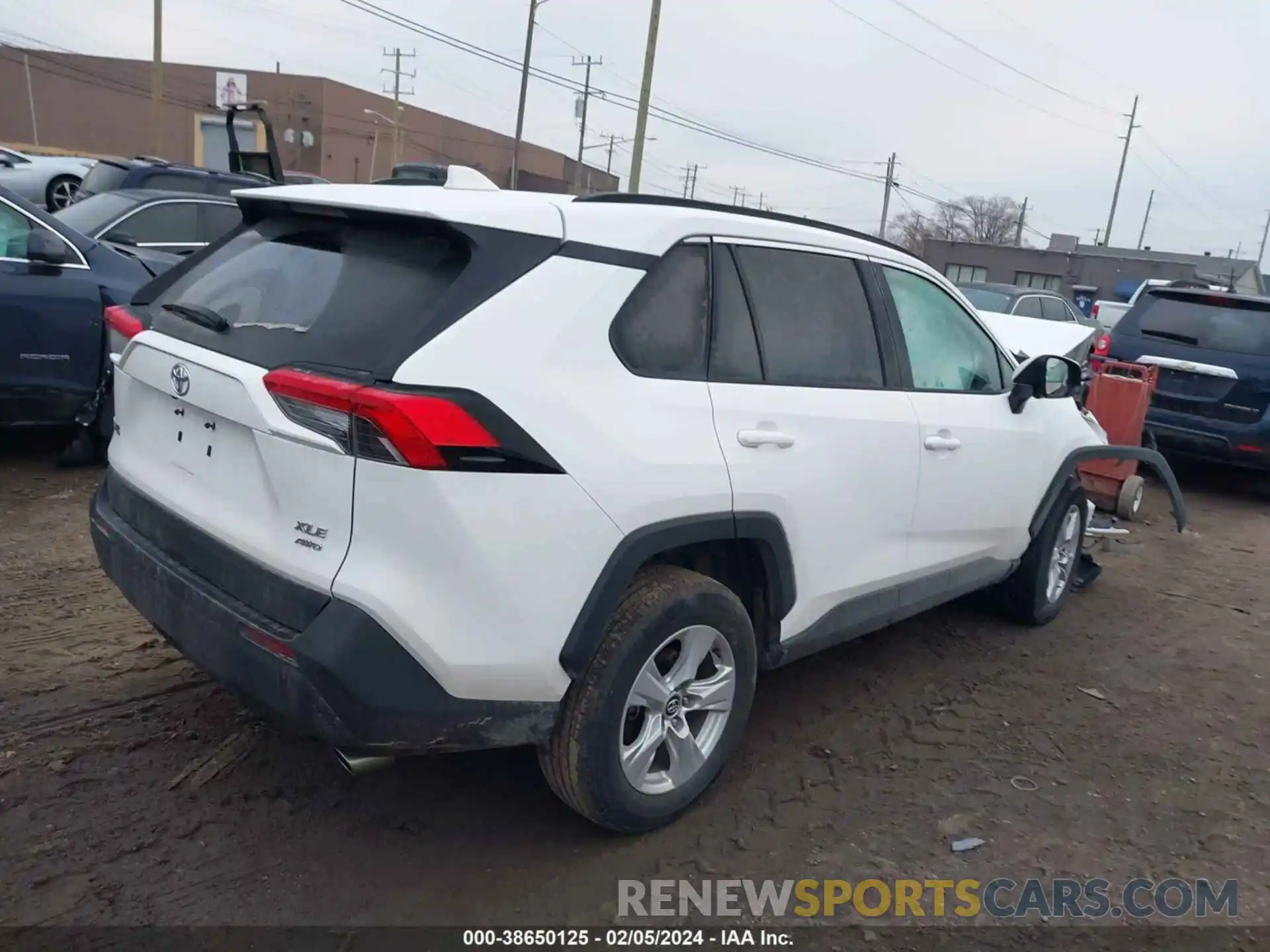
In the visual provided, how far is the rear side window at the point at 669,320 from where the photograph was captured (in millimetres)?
2691

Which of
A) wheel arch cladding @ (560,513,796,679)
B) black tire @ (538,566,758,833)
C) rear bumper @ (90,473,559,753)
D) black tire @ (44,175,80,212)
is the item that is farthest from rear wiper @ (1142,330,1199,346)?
black tire @ (44,175,80,212)

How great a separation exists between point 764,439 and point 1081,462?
2757 millimetres

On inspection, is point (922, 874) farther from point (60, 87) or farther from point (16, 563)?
point (60, 87)

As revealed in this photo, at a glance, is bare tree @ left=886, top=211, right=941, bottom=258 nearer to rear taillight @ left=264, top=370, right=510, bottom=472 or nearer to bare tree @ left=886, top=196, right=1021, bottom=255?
bare tree @ left=886, top=196, right=1021, bottom=255

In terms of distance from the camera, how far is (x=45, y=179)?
49.1 ft

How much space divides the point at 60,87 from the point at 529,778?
241 ft

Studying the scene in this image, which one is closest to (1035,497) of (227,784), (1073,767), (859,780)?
(1073,767)

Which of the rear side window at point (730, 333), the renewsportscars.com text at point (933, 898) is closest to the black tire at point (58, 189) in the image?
the rear side window at point (730, 333)

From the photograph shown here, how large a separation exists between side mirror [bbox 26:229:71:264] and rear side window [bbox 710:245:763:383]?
4.38 metres

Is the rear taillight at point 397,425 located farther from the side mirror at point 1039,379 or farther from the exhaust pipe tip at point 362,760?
the side mirror at point 1039,379

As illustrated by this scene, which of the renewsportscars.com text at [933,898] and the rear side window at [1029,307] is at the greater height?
the rear side window at [1029,307]

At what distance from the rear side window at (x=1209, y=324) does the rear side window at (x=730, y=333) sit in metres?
6.73

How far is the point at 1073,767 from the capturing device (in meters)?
3.68

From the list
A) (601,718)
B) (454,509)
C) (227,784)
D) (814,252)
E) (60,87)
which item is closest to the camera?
(454,509)
